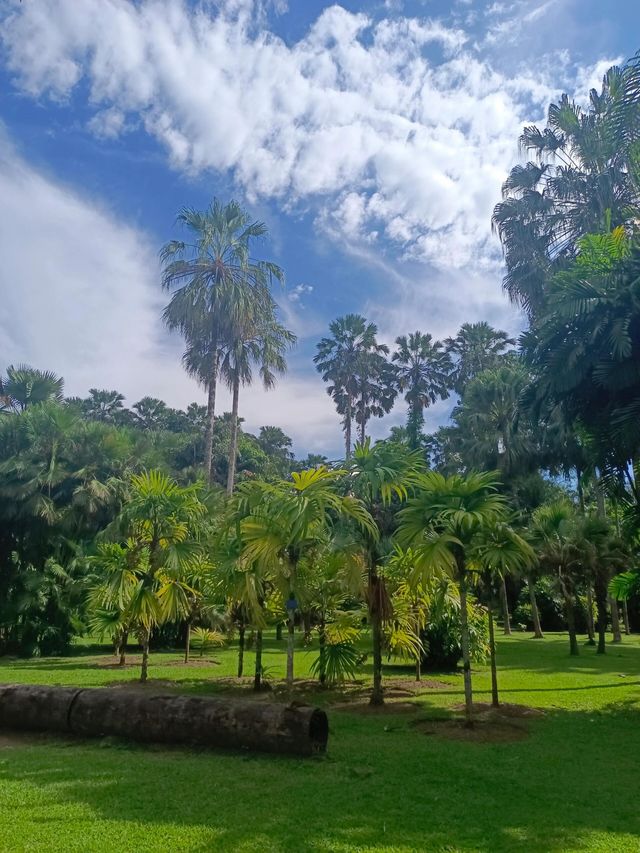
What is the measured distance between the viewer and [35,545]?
22.2 metres

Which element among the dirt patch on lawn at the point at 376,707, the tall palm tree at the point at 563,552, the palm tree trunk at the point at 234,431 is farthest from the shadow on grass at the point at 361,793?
the palm tree trunk at the point at 234,431

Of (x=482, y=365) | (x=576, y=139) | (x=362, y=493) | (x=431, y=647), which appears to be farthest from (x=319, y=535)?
(x=482, y=365)

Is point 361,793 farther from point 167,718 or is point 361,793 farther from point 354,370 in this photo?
point 354,370

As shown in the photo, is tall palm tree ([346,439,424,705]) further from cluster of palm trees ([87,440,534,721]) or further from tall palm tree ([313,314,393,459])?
tall palm tree ([313,314,393,459])

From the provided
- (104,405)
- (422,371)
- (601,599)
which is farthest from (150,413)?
(601,599)

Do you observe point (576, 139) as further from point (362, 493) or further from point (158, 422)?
point (158, 422)

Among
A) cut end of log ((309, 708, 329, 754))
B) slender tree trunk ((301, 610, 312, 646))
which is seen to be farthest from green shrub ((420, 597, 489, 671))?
cut end of log ((309, 708, 329, 754))

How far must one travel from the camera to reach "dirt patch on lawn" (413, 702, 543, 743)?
8500 mm

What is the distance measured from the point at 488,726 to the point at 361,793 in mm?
3875

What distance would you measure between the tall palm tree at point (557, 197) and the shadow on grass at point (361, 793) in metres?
18.5

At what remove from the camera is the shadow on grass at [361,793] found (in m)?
4.81

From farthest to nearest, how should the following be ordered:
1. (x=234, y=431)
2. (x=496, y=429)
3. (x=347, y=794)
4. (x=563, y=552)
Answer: (x=496, y=429) → (x=234, y=431) → (x=563, y=552) → (x=347, y=794)

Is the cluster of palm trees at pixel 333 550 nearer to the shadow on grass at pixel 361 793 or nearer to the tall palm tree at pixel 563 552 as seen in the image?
the shadow on grass at pixel 361 793

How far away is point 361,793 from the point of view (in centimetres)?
590
